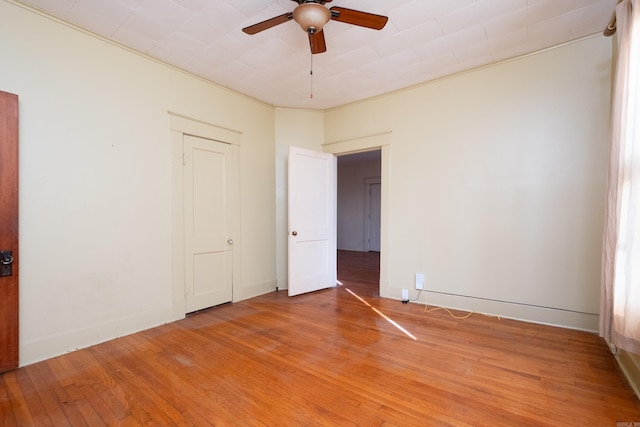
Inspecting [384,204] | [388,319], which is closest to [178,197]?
[384,204]

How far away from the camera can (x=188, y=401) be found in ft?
6.10

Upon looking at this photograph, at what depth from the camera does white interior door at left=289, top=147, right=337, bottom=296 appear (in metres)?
4.19

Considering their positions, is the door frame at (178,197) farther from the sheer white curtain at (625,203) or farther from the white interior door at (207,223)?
the sheer white curtain at (625,203)

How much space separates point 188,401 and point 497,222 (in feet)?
11.3

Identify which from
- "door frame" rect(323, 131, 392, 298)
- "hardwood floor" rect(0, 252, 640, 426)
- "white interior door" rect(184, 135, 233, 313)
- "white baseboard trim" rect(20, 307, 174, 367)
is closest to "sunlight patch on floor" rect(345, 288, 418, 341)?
"hardwood floor" rect(0, 252, 640, 426)

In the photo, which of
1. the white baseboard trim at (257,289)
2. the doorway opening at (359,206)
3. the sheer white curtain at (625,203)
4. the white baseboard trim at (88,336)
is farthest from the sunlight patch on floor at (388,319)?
the doorway opening at (359,206)

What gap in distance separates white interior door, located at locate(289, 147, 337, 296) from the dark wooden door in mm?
2740

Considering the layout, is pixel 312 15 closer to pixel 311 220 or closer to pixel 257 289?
pixel 311 220

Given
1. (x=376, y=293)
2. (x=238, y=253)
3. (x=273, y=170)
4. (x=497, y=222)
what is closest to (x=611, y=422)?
(x=497, y=222)

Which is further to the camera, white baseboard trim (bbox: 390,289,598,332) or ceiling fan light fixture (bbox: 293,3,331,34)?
white baseboard trim (bbox: 390,289,598,332)

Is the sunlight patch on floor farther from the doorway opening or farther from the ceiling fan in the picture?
the doorway opening

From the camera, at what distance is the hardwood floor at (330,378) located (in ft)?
5.63

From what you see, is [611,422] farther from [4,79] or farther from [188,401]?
[4,79]

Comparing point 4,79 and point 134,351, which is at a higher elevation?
point 4,79
